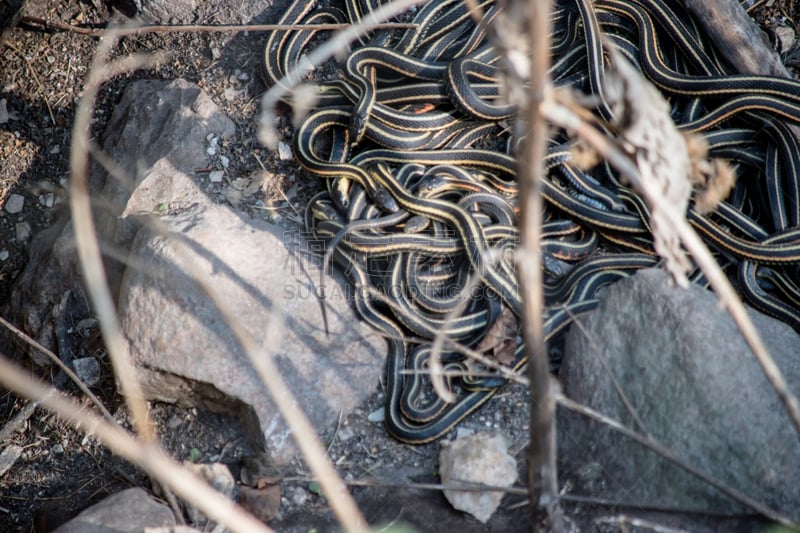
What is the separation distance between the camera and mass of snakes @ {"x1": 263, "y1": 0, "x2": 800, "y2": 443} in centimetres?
491

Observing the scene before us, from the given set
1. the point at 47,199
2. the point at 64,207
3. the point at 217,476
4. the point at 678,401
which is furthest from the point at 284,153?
the point at 678,401

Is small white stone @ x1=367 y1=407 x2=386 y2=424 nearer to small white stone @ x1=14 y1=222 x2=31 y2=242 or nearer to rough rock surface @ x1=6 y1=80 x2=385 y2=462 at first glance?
rough rock surface @ x1=6 y1=80 x2=385 y2=462

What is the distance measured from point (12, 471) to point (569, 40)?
616 centimetres

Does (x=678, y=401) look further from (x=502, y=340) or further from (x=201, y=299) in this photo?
(x=201, y=299)

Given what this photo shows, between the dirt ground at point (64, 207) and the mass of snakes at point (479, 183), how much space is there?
274mm

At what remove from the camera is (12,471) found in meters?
5.02

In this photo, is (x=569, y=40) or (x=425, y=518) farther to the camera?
(x=569, y=40)

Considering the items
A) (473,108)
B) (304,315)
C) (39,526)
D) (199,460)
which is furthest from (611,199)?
(39,526)

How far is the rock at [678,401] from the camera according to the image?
370 centimetres

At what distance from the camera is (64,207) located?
248 inches

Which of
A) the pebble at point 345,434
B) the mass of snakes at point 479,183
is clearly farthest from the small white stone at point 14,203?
the pebble at point 345,434

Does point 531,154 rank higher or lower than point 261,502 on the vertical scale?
higher

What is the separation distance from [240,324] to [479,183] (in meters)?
2.38

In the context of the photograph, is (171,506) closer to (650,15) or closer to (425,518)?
(425,518)
